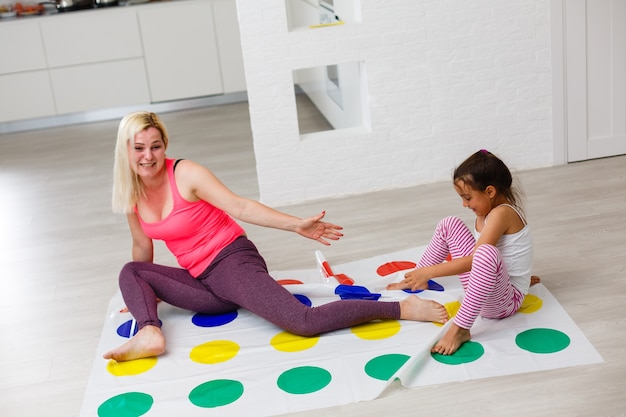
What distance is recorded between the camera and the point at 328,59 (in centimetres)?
383

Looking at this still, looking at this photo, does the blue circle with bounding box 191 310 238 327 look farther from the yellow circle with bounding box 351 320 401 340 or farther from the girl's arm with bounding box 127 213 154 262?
the yellow circle with bounding box 351 320 401 340

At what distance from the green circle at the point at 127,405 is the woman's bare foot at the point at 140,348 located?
0.62 ft

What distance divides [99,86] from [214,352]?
13.1 feet

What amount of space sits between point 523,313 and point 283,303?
802 mm

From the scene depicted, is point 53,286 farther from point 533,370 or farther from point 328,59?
point 533,370

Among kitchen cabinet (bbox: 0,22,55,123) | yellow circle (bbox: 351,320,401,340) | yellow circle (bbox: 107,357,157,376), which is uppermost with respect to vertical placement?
kitchen cabinet (bbox: 0,22,55,123)

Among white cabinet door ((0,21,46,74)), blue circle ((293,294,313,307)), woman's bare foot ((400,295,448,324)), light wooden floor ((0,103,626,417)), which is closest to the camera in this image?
light wooden floor ((0,103,626,417))

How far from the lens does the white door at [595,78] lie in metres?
3.93

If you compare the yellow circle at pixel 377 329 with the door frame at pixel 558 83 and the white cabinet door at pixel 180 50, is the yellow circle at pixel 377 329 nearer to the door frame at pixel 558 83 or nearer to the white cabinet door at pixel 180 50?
the door frame at pixel 558 83

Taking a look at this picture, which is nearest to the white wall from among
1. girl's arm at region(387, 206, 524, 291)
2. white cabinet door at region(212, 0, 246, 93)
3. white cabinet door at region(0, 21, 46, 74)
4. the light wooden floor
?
the light wooden floor

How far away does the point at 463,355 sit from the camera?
2473 millimetres

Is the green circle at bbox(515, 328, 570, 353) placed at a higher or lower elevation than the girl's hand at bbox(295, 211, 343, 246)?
lower

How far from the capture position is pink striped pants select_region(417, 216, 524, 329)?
2443 mm

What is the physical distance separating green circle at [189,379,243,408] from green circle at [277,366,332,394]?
0.44 ft
